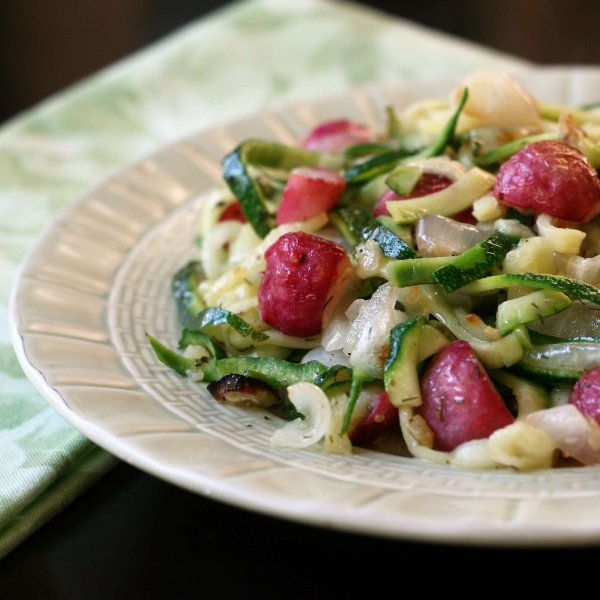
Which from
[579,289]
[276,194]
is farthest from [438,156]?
[579,289]

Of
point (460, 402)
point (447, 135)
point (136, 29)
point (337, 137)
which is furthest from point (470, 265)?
point (136, 29)

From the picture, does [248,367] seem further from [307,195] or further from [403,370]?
[307,195]

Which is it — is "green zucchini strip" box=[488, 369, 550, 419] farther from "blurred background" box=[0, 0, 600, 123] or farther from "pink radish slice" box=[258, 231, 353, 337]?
"blurred background" box=[0, 0, 600, 123]

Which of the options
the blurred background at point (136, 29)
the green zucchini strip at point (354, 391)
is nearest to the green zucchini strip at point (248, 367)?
the green zucchini strip at point (354, 391)

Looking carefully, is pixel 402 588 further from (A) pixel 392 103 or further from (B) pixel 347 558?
(A) pixel 392 103

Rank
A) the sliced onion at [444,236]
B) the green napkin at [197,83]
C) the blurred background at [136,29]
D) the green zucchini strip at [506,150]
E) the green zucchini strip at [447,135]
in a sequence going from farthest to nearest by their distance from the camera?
the blurred background at [136,29]
the green napkin at [197,83]
the green zucchini strip at [447,135]
the green zucchini strip at [506,150]
the sliced onion at [444,236]

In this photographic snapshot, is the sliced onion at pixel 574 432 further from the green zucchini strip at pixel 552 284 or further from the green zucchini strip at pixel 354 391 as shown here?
the green zucchini strip at pixel 354 391

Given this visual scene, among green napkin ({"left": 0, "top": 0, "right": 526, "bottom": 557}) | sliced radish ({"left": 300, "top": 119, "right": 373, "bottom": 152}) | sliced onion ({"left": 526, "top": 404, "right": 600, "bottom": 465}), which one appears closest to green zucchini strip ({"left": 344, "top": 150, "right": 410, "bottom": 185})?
sliced radish ({"left": 300, "top": 119, "right": 373, "bottom": 152})
